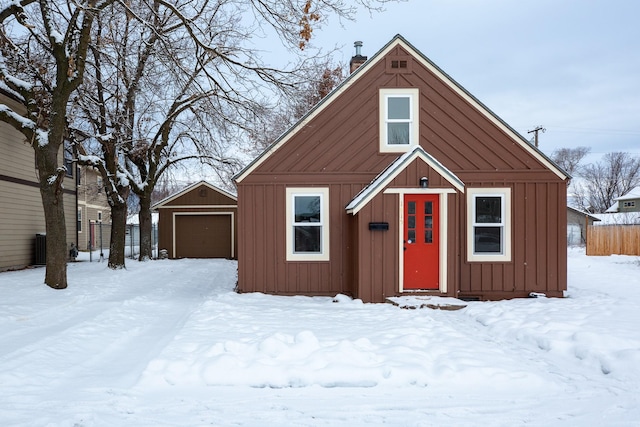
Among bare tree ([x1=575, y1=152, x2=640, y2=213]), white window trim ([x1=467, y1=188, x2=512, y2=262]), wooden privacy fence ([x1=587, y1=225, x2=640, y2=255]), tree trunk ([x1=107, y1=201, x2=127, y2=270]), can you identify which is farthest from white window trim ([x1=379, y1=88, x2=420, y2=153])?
bare tree ([x1=575, y1=152, x2=640, y2=213])

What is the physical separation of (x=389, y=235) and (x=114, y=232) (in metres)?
10.7

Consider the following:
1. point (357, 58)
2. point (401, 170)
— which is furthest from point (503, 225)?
point (357, 58)

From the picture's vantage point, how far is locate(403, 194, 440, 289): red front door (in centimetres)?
870

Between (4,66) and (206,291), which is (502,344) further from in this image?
(4,66)

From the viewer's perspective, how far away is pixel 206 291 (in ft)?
35.4

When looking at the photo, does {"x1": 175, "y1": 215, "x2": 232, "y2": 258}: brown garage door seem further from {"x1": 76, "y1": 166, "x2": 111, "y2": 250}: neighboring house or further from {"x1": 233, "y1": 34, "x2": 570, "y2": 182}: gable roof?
{"x1": 233, "y1": 34, "x2": 570, "y2": 182}: gable roof

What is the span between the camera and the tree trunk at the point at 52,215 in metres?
9.63

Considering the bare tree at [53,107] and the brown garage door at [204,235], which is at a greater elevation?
the bare tree at [53,107]

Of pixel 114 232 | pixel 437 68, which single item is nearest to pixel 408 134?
pixel 437 68

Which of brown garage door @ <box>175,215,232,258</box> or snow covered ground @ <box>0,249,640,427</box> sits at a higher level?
brown garage door @ <box>175,215,232,258</box>

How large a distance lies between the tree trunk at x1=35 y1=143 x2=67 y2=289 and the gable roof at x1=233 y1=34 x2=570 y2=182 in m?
4.45

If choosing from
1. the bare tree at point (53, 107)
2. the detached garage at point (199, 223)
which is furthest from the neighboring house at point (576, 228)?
the bare tree at point (53, 107)

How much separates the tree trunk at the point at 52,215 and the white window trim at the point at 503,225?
31.6 feet

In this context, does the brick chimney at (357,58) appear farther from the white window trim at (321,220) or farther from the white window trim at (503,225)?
the white window trim at (503,225)
